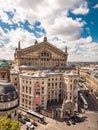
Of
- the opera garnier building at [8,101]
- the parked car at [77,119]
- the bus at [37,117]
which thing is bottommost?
the parked car at [77,119]

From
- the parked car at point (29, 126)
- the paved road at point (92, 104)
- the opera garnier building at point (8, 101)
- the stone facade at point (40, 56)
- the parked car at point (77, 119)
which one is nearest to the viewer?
the opera garnier building at point (8, 101)

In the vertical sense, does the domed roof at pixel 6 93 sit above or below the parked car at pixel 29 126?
above

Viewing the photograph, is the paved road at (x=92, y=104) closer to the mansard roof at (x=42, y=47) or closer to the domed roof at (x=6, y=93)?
the mansard roof at (x=42, y=47)

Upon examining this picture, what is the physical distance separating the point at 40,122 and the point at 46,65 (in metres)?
40.4

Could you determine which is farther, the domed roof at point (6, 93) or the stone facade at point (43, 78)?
the stone facade at point (43, 78)

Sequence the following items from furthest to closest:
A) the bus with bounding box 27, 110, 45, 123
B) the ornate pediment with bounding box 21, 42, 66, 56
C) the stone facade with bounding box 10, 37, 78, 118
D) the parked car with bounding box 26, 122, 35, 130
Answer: the ornate pediment with bounding box 21, 42, 66, 56 → the stone facade with bounding box 10, 37, 78, 118 → the bus with bounding box 27, 110, 45, 123 → the parked car with bounding box 26, 122, 35, 130

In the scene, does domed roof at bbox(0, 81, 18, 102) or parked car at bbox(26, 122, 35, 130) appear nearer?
domed roof at bbox(0, 81, 18, 102)

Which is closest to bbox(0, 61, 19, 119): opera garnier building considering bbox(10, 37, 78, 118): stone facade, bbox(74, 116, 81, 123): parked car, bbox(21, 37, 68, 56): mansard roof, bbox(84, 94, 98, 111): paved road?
bbox(10, 37, 78, 118): stone facade

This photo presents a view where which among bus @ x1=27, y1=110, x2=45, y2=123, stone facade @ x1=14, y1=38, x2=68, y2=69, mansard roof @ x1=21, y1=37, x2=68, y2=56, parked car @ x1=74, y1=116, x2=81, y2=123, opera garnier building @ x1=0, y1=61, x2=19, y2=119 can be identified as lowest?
parked car @ x1=74, y1=116, x2=81, y2=123

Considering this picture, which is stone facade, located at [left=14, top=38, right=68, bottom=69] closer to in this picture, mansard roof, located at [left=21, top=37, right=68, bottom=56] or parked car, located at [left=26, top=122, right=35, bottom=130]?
mansard roof, located at [left=21, top=37, right=68, bottom=56]

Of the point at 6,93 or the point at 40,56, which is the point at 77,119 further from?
the point at 40,56

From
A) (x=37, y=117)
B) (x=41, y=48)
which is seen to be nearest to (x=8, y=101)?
(x=37, y=117)

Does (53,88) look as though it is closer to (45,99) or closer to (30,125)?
(45,99)

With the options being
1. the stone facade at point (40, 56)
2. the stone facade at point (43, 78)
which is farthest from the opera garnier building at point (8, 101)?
the stone facade at point (40, 56)
